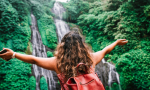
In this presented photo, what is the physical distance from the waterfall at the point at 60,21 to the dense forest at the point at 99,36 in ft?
1.72

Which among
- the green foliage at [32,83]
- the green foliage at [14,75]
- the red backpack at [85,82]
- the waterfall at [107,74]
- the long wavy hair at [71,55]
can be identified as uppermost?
the long wavy hair at [71,55]

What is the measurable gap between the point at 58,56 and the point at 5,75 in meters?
4.47

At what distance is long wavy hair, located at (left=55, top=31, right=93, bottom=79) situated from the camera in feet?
3.78

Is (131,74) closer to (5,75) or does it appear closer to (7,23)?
(5,75)

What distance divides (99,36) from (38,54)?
4558 mm

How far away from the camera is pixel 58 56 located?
1234 millimetres

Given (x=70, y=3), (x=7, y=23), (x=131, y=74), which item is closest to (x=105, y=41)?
(x=131, y=74)

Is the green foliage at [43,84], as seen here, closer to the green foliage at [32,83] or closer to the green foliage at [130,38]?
the green foliage at [32,83]

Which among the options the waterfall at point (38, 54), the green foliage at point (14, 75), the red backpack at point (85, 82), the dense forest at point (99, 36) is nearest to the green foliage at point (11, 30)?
the dense forest at point (99, 36)

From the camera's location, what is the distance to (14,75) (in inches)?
182

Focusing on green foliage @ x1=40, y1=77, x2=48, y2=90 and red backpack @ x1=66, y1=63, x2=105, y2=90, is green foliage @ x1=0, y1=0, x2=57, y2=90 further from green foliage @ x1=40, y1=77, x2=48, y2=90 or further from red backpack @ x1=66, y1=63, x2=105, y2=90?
red backpack @ x1=66, y1=63, x2=105, y2=90

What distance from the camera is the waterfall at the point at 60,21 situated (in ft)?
26.6

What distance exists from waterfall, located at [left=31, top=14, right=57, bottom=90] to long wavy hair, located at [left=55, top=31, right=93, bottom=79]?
4.54 meters

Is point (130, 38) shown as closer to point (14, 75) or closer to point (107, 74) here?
point (107, 74)
